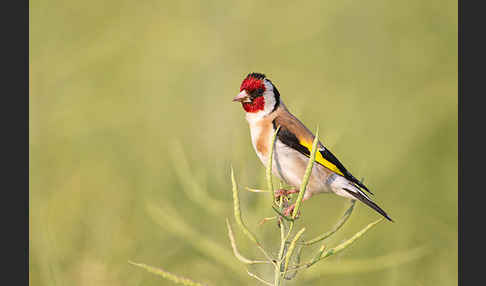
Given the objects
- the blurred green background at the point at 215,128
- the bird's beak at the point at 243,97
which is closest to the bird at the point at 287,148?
the bird's beak at the point at 243,97

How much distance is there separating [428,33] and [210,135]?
2.75 meters

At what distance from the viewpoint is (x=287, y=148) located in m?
2.86

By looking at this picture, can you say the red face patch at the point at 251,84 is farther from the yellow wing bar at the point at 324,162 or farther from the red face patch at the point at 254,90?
the yellow wing bar at the point at 324,162

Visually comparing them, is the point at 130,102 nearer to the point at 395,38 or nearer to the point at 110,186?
the point at 110,186

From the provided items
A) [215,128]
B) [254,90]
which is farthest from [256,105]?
[215,128]

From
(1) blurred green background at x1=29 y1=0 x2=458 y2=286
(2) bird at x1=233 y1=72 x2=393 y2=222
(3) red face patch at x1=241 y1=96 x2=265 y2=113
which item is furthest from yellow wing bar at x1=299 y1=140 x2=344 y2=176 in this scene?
(3) red face patch at x1=241 y1=96 x2=265 y2=113

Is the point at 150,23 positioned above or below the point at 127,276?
above

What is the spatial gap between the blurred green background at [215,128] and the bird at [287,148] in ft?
0.38

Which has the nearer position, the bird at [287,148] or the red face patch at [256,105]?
the bird at [287,148]

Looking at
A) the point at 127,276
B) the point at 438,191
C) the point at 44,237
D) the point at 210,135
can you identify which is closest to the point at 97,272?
the point at 127,276

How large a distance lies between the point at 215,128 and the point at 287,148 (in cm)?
141

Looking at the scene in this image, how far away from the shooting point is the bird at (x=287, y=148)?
2723 millimetres

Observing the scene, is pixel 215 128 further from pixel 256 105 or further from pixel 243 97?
pixel 243 97

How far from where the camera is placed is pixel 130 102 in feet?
17.8
